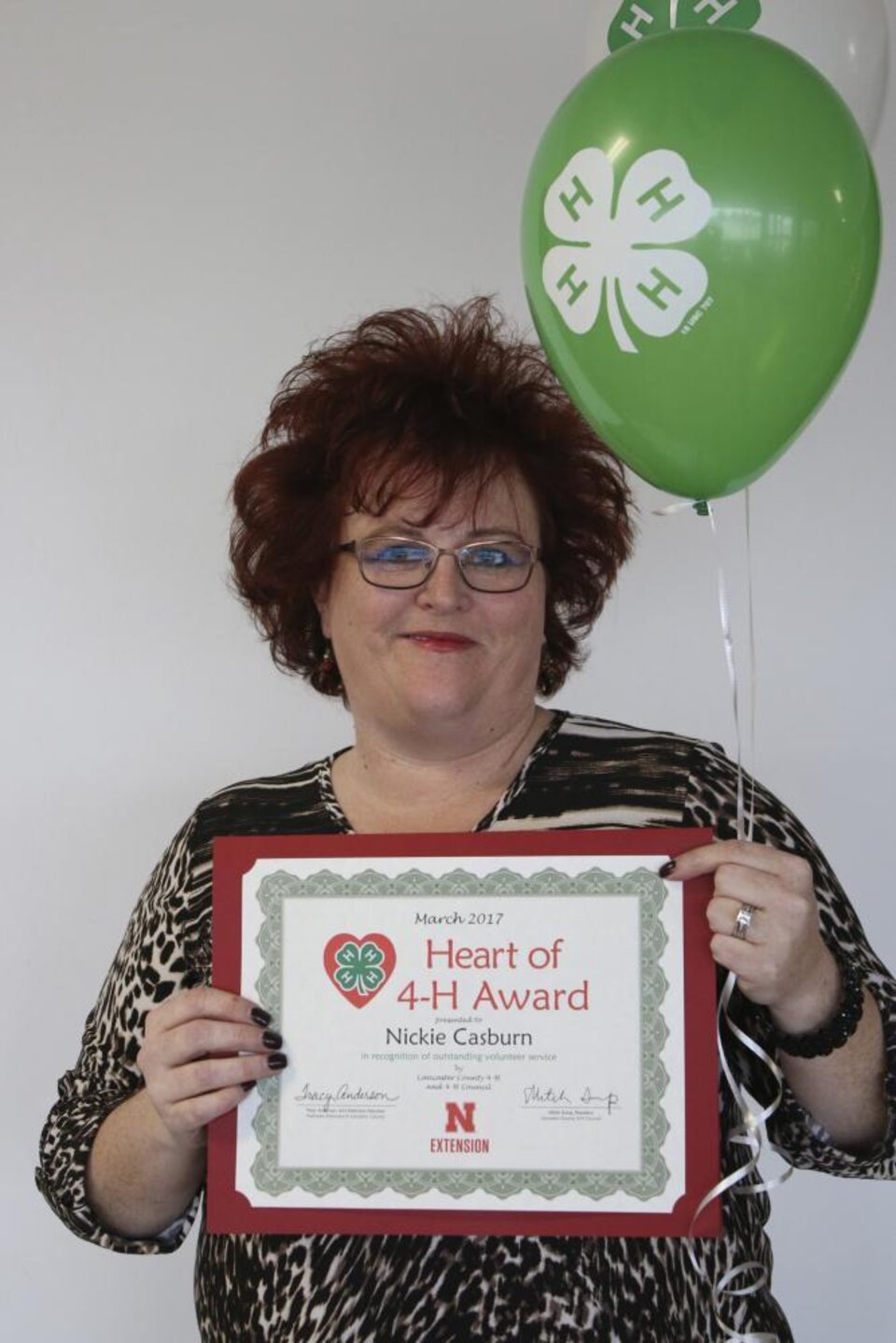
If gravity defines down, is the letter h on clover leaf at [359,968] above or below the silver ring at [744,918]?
below

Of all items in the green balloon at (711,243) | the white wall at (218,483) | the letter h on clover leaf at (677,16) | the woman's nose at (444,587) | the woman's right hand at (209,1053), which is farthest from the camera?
the white wall at (218,483)

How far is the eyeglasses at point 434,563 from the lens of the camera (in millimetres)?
1442

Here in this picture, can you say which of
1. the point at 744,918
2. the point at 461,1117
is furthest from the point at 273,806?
the point at 744,918

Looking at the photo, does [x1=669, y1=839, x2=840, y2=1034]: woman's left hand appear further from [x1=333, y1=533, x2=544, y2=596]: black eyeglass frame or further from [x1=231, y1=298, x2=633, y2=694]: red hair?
[x1=231, y1=298, x2=633, y2=694]: red hair

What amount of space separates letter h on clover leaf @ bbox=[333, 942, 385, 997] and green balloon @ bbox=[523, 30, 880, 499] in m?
0.49

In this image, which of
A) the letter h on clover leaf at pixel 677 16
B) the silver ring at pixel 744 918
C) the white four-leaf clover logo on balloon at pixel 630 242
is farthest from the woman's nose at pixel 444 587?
the letter h on clover leaf at pixel 677 16

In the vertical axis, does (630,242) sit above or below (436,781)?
above

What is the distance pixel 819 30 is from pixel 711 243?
0.55 m

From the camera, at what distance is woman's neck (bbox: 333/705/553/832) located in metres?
1.48

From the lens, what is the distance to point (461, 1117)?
129 cm

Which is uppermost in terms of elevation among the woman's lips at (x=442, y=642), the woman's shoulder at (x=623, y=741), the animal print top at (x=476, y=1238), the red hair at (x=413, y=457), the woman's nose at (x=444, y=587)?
the red hair at (x=413, y=457)

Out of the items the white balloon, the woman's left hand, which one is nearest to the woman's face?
the woman's left hand

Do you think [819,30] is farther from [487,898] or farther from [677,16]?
[487,898]
